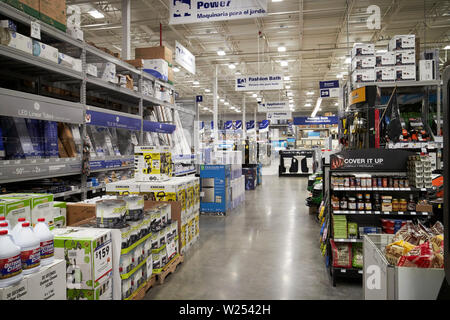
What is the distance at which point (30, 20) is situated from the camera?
358cm

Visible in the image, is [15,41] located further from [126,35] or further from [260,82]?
[260,82]

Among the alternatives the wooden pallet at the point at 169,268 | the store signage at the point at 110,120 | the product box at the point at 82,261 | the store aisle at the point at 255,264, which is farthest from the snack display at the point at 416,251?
the store signage at the point at 110,120

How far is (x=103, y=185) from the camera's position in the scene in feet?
16.8

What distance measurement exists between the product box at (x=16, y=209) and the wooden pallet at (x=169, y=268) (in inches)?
77.5

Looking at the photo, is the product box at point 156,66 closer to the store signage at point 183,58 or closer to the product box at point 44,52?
the store signage at point 183,58

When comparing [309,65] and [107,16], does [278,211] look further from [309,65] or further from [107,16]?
[309,65]

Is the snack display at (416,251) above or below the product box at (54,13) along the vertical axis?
below

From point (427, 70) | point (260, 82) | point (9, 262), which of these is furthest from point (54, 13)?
point (260, 82)

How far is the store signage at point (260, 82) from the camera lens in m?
11.5

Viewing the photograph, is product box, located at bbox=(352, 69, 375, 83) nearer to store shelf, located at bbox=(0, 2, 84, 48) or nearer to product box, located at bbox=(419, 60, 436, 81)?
product box, located at bbox=(419, 60, 436, 81)

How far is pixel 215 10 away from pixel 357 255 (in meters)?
4.54

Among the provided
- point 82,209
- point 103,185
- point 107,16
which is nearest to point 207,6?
point 103,185

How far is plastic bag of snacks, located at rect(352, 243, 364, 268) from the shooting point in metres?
3.98

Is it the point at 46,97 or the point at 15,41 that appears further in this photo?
the point at 46,97
